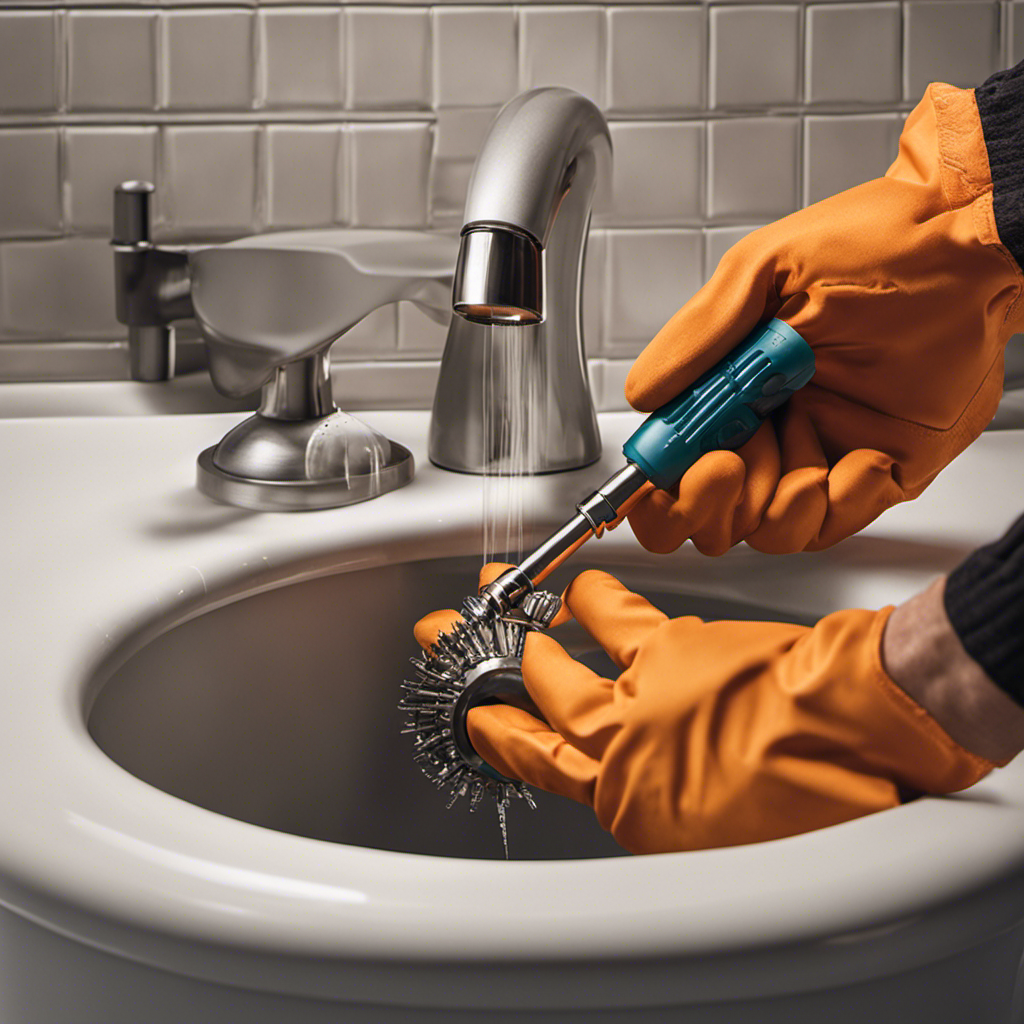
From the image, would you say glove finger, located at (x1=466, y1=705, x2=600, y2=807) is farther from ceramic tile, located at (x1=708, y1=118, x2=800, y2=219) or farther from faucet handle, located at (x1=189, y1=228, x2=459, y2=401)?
ceramic tile, located at (x1=708, y1=118, x2=800, y2=219)

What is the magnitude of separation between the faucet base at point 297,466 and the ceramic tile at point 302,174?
0.62 ft

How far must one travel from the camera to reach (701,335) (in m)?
0.41

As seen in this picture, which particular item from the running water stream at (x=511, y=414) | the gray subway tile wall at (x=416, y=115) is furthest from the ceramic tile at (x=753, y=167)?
the running water stream at (x=511, y=414)

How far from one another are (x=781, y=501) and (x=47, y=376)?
462 mm

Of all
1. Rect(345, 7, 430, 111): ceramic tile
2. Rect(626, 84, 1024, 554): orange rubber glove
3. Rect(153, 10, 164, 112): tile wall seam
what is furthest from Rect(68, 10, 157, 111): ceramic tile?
Rect(626, 84, 1024, 554): orange rubber glove

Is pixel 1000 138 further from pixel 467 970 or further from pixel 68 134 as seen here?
pixel 68 134

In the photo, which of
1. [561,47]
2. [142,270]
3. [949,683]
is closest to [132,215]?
[142,270]

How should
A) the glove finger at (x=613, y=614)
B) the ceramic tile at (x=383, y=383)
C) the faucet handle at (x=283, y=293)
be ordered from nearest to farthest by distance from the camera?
the glove finger at (x=613, y=614)
the faucet handle at (x=283, y=293)
the ceramic tile at (x=383, y=383)

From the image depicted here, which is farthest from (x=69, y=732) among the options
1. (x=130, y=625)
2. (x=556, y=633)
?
(x=556, y=633)

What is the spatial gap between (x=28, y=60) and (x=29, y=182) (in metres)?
0.07

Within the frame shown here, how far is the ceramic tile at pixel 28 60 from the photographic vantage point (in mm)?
612

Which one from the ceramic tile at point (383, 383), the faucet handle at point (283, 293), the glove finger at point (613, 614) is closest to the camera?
the glove finger at point (613, 614)

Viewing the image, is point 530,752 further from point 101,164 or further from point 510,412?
point 101,164

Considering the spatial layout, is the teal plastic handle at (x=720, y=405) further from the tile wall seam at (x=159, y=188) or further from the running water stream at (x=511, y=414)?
the tile wall seam at (x=159, y=188)
